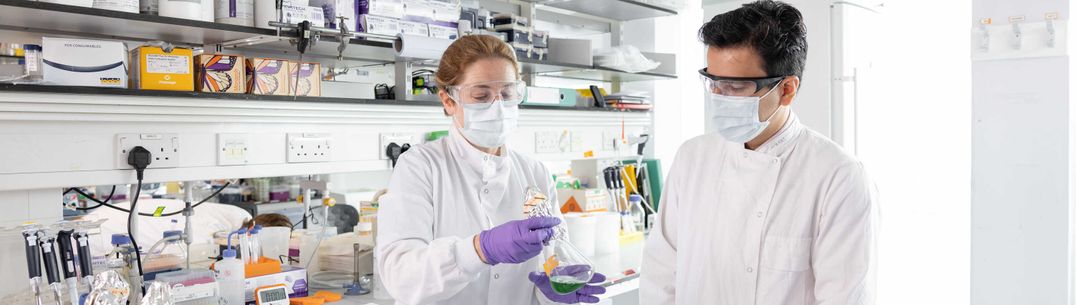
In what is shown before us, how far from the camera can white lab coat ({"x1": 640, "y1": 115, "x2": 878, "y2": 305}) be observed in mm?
1396

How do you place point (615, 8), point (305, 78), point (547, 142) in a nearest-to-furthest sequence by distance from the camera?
point (305, 78)
point (547, 142)
point (615, 8)

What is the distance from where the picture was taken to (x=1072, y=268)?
2.90 m

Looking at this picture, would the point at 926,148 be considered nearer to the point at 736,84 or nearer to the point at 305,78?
the point at 736,84

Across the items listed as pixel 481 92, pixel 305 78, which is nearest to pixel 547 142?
pixel 305 78

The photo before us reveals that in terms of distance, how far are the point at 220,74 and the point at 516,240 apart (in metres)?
1.22

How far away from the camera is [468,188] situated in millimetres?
1641

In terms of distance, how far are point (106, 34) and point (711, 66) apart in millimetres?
1718

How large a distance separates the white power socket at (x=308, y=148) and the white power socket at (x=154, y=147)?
337mm

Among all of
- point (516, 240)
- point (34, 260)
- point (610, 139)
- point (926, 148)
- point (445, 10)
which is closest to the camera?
point (516, 240)

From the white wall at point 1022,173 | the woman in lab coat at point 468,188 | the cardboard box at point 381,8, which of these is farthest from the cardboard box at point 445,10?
the white wall at point 1022,173

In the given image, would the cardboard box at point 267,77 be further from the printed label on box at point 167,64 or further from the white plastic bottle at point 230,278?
the white plastic bottle at point 230,278

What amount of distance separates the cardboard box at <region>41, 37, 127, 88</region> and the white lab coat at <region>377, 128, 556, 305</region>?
859 mm

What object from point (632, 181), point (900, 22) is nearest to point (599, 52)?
point (632, 181)

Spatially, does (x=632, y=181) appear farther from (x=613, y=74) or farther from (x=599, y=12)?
(x=599, y=12)
